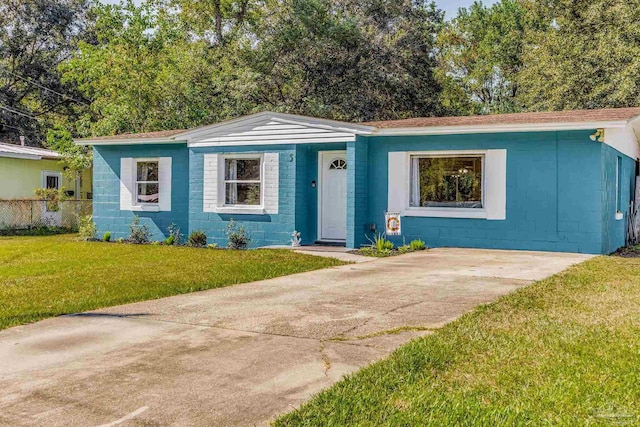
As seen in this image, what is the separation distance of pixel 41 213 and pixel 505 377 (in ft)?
63.0

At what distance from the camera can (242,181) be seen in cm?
1420

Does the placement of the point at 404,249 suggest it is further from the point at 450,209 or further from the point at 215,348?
the point at 215,348

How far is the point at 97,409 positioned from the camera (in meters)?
3.42

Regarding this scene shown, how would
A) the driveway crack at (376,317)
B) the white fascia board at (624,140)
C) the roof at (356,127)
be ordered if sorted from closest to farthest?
the driveway crack at (376,317)
the roof at (356,127)
the white fascia board at (624,140)

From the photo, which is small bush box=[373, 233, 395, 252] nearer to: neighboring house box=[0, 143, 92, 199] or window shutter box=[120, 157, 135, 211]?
window shutter box=[120, 157, 135, 211]

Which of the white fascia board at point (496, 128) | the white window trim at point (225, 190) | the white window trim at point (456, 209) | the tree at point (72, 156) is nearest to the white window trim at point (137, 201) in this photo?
the white window trim at point (225, 190)

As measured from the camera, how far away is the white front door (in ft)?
45.0

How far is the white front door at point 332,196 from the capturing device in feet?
45.0

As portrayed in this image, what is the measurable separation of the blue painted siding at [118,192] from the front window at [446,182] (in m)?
5.86

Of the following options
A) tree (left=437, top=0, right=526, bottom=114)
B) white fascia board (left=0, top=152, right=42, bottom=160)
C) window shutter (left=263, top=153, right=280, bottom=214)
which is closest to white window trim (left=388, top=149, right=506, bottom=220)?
window shutter (left=263, top=153, right=280, bottom=214)

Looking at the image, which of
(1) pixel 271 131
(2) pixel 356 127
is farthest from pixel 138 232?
(2) pixel 356 127

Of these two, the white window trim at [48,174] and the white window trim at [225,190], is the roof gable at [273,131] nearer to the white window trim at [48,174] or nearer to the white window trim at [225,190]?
the white window trim at [225,190]

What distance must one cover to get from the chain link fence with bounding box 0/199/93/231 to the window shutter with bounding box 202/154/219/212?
25.3 feet

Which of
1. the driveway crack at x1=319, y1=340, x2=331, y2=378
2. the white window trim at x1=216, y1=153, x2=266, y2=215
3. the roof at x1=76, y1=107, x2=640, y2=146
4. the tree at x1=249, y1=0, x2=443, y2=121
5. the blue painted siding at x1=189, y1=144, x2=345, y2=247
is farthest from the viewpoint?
the tree at x1=249, y1=0, x2=443, y2=121
